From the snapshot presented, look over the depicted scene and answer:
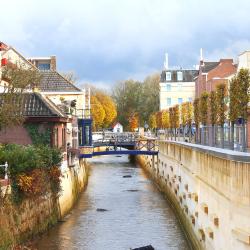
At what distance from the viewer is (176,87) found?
115 m

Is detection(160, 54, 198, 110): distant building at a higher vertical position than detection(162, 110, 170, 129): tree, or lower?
higher

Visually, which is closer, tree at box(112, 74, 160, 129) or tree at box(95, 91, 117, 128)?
tree at box(95, 91, 117, 128)

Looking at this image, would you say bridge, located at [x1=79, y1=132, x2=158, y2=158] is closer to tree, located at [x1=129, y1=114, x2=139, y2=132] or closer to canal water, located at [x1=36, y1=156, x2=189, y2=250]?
canal water, located at [x1=36, y1=156, x2=189, y2=250]

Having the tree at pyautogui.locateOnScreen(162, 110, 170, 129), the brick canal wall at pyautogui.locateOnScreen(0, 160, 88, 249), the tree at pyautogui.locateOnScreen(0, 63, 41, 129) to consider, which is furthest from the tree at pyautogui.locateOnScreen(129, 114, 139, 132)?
the tree at pyautogui.locateOnScreen(0, 63, 41, 129)

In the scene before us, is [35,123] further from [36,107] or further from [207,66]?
[207,66]

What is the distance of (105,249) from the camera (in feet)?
96.3

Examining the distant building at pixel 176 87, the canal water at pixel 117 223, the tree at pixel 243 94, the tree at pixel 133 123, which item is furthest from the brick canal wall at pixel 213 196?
the tree at pixel 133 123

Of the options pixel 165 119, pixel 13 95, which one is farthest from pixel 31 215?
pixel 165 119

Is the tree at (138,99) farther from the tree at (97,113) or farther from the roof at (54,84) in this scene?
the roof at (54,84)

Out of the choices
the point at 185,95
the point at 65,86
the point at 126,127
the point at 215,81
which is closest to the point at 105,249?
the point at 65,86

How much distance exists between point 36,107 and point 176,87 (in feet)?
257

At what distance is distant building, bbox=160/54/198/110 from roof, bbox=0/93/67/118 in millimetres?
75893

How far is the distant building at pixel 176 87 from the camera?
115000mm

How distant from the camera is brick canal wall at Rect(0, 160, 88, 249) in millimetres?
24309
